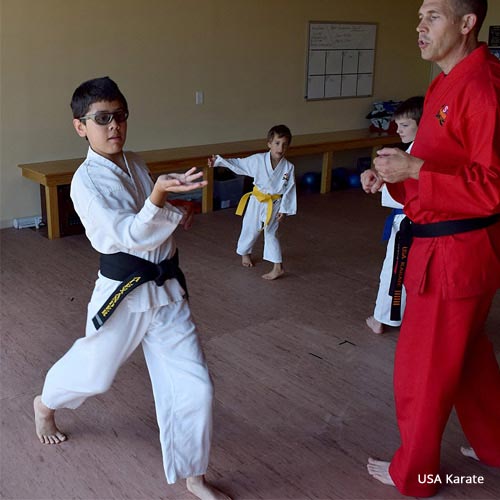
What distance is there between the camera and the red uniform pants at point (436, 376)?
2.02 meters

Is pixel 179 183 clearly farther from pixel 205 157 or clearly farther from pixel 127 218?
pixel 205 157

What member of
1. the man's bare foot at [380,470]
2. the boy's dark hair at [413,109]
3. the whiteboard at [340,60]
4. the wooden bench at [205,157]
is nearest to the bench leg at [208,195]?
the wooden bench at [205,157]

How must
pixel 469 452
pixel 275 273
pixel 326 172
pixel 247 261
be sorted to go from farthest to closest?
1. pixel 326 172
2. pixel 247 261
3. pixel 275 273
4. pixel 469 452

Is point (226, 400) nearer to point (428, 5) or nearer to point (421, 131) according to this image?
point (421, 131)

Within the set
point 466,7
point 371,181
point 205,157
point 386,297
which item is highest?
point 466,7

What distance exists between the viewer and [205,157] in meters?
5.77

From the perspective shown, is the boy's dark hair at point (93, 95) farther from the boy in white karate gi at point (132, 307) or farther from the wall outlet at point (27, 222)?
the wall outlet at point (27, 222)

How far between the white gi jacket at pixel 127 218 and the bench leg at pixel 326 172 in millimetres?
4853

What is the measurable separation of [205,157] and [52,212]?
1.44 meters

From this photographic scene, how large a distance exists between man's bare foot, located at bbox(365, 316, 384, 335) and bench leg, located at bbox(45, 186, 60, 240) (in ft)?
8.86

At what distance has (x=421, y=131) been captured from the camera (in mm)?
2072

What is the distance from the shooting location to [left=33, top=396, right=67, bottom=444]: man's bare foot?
2416mm

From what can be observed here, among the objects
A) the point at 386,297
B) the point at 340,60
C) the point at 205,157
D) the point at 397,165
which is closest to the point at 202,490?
the point at 397,165

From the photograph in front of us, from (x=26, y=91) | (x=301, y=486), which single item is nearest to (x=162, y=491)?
(x=301, y=486)
